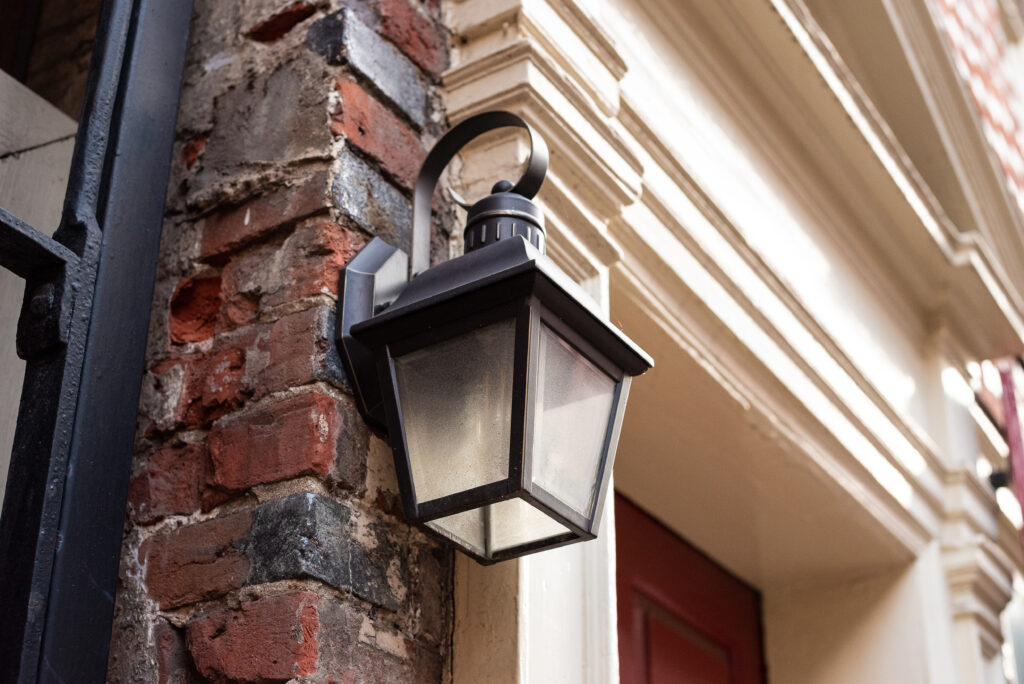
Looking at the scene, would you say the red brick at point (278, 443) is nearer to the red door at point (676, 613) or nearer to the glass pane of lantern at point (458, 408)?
the glass pane of lantern at point (458, 408)

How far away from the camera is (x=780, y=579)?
306cm

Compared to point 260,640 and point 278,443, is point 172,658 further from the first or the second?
point 278,443

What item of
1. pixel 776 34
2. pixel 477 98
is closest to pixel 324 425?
pixel 477 98

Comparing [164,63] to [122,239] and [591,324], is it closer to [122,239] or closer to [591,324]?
[122,239]

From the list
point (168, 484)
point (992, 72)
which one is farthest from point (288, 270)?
point (992, 72)

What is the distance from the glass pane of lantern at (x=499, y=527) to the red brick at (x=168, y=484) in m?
0.32

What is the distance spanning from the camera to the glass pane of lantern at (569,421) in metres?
1.30

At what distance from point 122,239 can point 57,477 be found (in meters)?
0.33

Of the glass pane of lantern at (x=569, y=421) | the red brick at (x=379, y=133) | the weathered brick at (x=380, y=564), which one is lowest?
the weathered brick at (x=380, y=564)

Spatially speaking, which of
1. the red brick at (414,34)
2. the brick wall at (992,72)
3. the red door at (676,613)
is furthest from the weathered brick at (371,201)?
the brick wall at (992,72)

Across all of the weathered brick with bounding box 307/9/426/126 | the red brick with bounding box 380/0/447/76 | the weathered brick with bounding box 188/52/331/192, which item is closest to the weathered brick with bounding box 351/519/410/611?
the weathered brick with bounding box 188/52/331/192

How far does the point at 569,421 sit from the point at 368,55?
638 millimetres

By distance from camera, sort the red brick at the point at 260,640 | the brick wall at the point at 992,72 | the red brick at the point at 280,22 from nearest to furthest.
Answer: the red brick at the point at 260,640 → the red brick at the point at 280,22 → the brick wall at the point at 992,72

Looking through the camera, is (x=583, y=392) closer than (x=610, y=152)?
Yes
